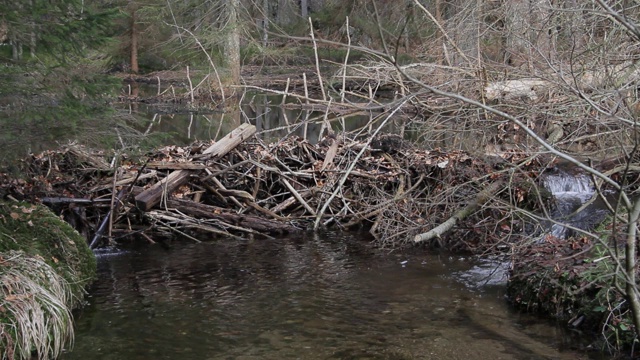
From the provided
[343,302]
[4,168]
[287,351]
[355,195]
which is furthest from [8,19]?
[355,195]

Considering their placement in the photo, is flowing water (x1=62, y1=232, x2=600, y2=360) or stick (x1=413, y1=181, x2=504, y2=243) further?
stick (x1=413, y1=181, x2=504, y2=243)

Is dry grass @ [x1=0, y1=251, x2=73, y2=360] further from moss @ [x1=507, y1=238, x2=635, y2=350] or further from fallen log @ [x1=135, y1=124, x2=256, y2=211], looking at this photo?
moss @ [x1=507, y1=238, x2=635, y2=350]

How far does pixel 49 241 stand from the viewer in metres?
8.05

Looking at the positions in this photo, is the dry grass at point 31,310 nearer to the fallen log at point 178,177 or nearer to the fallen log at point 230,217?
the fallen log at point 178,177

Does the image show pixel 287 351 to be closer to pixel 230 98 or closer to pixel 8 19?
pixel 8 19

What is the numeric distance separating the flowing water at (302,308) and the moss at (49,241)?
13.9 inches

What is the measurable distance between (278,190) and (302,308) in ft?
14.7

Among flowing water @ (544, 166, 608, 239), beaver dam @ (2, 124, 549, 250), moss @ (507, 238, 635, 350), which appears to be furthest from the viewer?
flowing water @ (544, 166, 608, 239)

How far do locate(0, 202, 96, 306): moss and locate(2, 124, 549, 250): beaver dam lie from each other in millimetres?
1671

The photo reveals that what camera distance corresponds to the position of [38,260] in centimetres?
709

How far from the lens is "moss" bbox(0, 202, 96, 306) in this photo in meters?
7.61

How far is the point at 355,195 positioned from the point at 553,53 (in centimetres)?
386

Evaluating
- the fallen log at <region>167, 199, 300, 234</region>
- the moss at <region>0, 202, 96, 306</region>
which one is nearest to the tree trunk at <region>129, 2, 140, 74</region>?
the fallen log at <region>167, 199, 300, 234</region>

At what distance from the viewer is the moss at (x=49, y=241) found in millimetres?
7613
